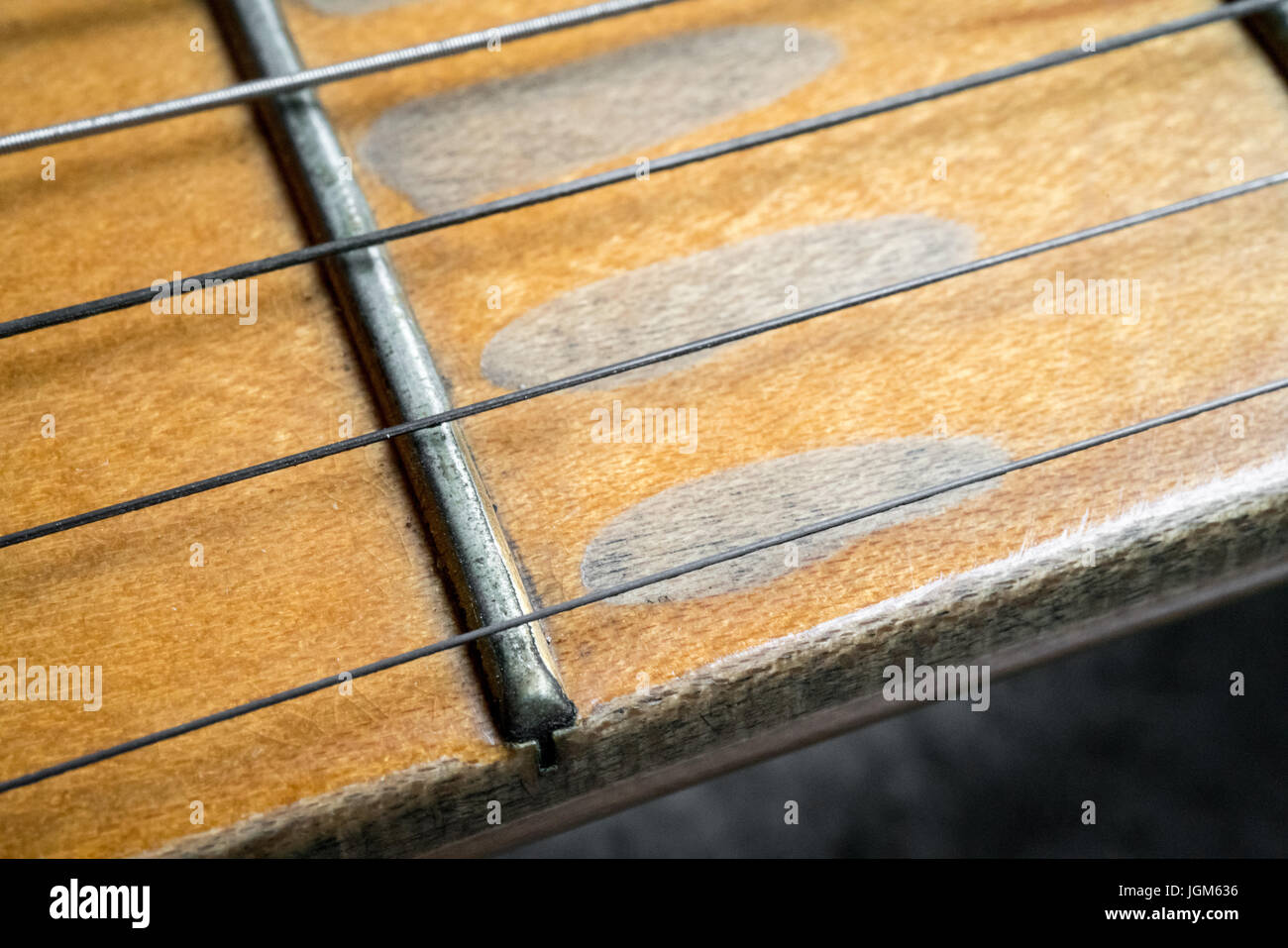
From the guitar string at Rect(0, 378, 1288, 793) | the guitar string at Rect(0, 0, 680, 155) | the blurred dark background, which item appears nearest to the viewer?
the guitar string at Rect(0, 378, 1288, 793)

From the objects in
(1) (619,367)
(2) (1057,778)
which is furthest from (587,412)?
(2) (1057,778)

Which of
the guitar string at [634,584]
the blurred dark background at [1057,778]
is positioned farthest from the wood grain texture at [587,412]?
the blurred dark background at [1057,778]

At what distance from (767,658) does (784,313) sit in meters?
0.19

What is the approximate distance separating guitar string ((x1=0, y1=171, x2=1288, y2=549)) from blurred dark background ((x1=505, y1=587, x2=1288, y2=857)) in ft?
3.97

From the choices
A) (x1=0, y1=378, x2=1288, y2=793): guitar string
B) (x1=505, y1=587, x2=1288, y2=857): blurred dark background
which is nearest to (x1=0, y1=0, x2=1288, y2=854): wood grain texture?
(x1=0, y1=378, x2=1288, y2=793): guitar string

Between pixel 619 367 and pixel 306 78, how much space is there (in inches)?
9.4

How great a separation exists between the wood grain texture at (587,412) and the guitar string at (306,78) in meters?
0.05

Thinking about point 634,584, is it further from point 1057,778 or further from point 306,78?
point 1057,778

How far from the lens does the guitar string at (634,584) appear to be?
52 centimetres

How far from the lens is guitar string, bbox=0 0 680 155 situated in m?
0.62

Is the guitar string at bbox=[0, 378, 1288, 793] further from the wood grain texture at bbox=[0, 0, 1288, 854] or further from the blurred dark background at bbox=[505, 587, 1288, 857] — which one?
the blurred dark background at bbox=[505, 587, 1288, 857]

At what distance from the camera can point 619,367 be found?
60cm

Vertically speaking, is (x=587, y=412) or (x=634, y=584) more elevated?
(x=587, y=412)
